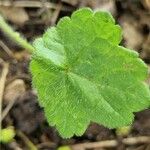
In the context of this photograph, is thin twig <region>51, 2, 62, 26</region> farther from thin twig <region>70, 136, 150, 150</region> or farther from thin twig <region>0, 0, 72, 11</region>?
thin twig <region>70, 136, 150, 150</region>

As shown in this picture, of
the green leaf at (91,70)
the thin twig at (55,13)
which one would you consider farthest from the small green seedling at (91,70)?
the thin twig at (55,13)

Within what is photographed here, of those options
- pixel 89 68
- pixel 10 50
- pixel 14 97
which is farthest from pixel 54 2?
pixel 89 68

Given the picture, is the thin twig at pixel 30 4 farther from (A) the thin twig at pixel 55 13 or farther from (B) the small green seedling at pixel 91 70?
(B) the small green seedling at pixel 91 70

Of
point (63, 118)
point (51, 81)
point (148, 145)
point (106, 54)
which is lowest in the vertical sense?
point (148, 145)

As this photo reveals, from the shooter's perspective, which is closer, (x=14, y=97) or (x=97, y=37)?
(x=97, y=37)

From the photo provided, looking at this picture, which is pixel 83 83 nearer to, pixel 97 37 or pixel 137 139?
pixel 97 37

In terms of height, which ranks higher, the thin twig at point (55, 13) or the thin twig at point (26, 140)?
the thin twig at point (55, 13)
